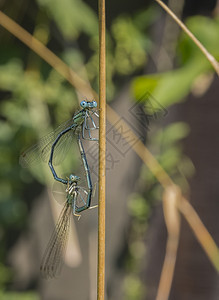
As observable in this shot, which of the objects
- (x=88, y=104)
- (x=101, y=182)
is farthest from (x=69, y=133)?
(x=101, y=182)

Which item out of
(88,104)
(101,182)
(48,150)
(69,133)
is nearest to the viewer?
(101,182)

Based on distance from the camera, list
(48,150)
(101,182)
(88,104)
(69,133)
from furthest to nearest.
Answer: (48,150) < (69,133) < (88,104) < (101,182)

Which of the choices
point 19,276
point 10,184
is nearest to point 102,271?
point 10,184

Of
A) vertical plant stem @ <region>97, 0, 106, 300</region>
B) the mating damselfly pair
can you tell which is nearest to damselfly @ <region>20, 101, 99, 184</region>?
the mating damselfly pair

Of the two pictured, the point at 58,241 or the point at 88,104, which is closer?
the point at 88,104

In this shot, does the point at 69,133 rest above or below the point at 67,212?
above

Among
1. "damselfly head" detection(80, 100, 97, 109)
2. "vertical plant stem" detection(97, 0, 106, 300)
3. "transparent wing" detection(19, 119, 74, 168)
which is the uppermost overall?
"transparent wing" detection(19, 119, 74, 168)

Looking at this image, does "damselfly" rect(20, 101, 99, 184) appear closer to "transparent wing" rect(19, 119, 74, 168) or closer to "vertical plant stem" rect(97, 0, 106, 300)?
"transparent wing" rect(19, 119, 74, 168)

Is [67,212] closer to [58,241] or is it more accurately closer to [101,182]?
[58,241]
